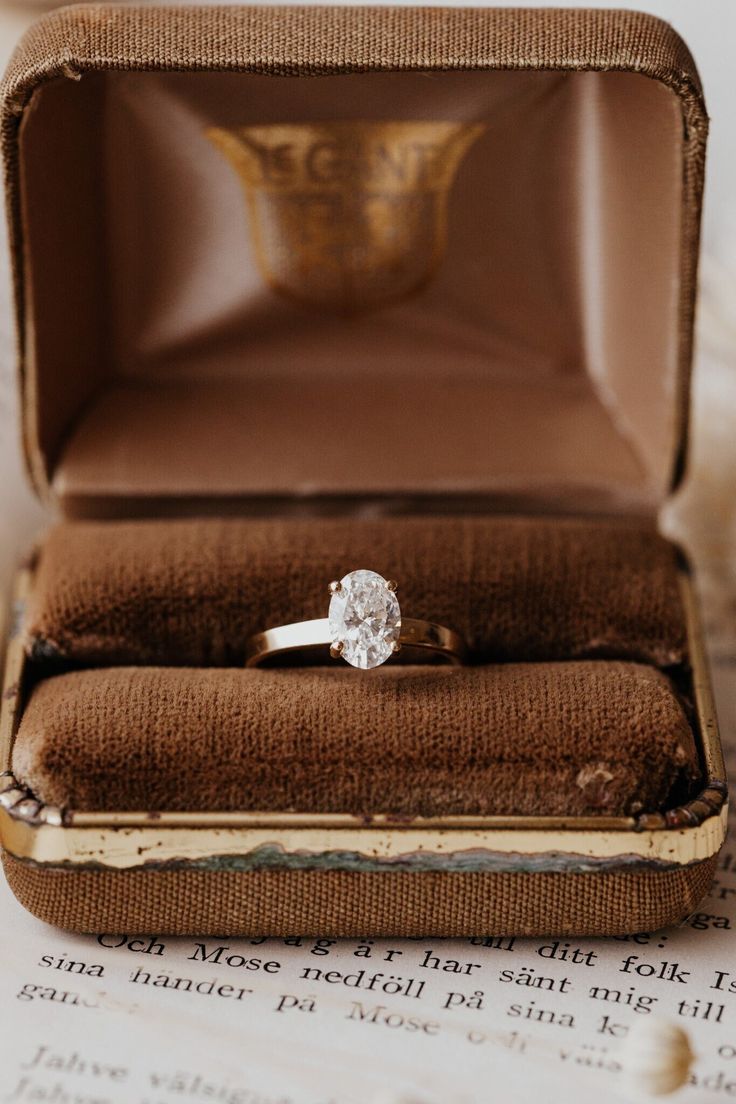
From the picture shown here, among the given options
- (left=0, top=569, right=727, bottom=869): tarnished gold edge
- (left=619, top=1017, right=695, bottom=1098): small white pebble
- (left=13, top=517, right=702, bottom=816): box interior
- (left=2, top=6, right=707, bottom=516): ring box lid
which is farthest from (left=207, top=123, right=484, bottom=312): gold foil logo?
(left=619, top=1017, right=695, bottom=1098): small white pebble

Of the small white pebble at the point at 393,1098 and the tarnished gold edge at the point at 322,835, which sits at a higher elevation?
the tarnished gold edge at the point at 322,835

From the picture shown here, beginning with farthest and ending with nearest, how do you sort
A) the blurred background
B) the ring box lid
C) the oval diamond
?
the blurred background
the ring box lid
the oval diamond

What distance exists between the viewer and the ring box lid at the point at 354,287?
0.85 metres

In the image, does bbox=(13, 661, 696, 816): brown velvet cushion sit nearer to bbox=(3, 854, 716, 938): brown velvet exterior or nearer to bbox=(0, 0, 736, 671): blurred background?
bbox=(3, 854, 716, 938): brown velvet exterior

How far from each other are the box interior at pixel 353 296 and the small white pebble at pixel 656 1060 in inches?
16.0

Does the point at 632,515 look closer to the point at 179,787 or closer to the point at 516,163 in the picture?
the point at 516,163

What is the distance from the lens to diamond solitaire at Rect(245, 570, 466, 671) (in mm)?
700

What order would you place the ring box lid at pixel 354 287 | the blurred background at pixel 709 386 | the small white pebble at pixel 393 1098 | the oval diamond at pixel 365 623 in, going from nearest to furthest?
the small white pebble at pixel 393 1098 → the oval diamond at pixel 365 623 → the ring box lid at pixel 354 287 → the blurred background at pixel 709 386

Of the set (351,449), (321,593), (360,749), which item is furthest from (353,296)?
(360,749)

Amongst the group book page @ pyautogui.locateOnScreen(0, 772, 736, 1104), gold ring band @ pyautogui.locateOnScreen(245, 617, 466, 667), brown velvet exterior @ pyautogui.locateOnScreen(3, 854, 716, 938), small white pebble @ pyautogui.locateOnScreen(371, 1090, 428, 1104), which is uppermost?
gold ring band @ pyautogui.locateOnScreen(245, 617, 466, 667)

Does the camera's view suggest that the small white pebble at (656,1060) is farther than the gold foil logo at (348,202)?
No

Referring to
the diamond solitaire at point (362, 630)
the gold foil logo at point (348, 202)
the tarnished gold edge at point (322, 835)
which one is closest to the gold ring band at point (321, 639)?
the diamond solitaire at point (362, 630)

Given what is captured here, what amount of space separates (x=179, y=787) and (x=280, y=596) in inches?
6.8

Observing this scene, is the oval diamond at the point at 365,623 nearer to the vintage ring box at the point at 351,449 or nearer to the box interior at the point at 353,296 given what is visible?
the vintage ring box at the point at 351,449
